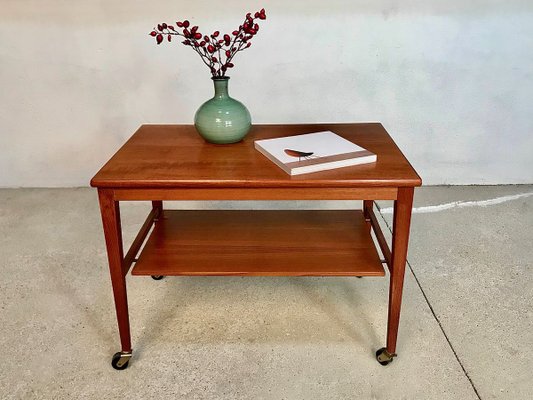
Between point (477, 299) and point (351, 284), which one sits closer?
point (477, 299)

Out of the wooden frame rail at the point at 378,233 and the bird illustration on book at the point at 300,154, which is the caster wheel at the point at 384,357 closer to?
the wooden frame rail at the point at 378,233

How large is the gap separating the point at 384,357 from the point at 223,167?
828mm

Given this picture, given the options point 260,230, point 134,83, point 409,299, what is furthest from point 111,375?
point 134,83

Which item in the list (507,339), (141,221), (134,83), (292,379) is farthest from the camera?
(134,83)

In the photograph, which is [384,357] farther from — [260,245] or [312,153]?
[312,153]

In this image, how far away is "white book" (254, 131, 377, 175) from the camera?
147cm

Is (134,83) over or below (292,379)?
over

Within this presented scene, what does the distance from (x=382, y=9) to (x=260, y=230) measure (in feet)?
5.07

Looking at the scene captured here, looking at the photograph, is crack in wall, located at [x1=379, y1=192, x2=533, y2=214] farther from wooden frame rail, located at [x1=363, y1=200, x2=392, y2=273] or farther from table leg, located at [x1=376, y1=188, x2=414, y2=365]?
table leg, located at [x1=376, y1=188, x2=414, y2=365]

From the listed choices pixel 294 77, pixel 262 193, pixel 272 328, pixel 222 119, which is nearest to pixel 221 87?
pixel 222 119

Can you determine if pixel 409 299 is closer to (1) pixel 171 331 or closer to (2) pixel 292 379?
(2) pixel 292 379

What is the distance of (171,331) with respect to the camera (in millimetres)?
1771

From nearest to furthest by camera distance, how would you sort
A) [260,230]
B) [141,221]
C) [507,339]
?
[507,339] → [260,230] → [141,221]

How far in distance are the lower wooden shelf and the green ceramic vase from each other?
1.21 feet
